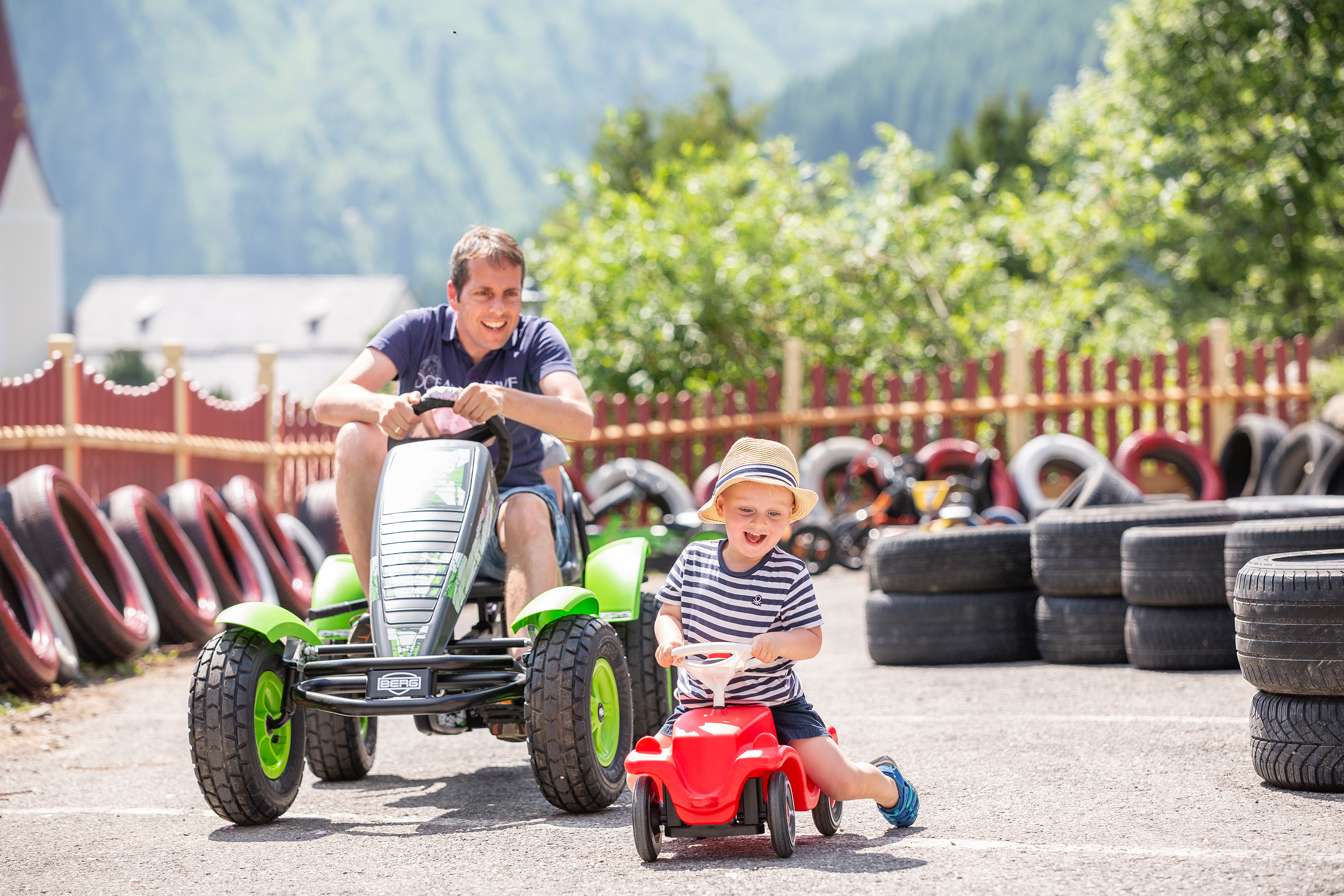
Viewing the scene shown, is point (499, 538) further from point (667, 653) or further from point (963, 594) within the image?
point (963, 594)

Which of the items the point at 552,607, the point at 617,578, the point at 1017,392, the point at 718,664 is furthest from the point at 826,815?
the point at 1017,392

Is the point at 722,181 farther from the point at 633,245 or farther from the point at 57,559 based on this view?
the point at 57,559

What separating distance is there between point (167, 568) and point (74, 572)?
97 cm

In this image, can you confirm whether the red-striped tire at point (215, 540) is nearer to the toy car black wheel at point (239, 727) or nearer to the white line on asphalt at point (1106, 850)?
the toy car black wheel at point (239, 727)

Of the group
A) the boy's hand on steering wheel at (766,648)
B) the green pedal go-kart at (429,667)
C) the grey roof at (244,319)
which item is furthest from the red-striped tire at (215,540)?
the grey roof at (244,319)

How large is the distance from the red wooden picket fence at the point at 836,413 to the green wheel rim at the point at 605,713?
724 cm

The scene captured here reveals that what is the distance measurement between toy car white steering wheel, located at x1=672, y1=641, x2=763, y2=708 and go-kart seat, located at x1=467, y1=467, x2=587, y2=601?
1015 millimetres

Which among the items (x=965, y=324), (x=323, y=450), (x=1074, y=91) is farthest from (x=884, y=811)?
(x=1074, y=91)

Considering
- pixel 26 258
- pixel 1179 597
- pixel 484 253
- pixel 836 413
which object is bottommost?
pixel 1179 597

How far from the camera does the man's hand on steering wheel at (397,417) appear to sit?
13.2ft

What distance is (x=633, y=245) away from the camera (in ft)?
53.0

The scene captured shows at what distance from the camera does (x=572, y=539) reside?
184 inches

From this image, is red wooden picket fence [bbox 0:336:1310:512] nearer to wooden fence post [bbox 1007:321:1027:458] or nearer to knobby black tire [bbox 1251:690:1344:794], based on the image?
wooden fence post [bbox 1007:321:1027:458]

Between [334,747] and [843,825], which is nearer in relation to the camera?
[843,825]
